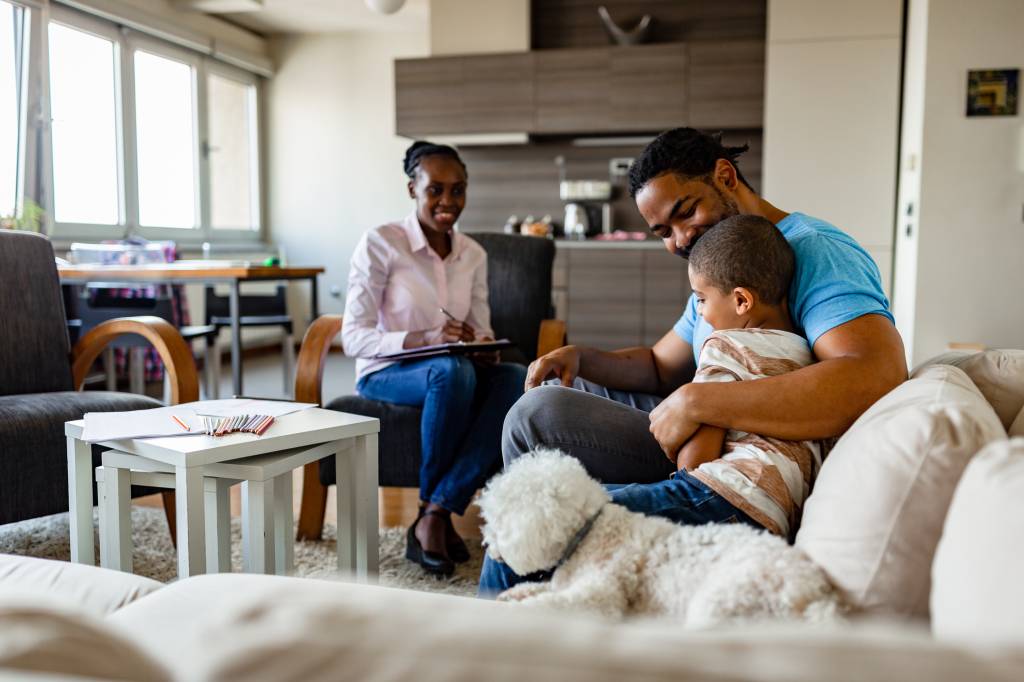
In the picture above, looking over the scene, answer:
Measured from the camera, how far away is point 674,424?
1.31 metres

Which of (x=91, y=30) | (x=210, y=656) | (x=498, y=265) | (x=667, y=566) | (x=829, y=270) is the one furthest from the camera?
(x=91, y=30)

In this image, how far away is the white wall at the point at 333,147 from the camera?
7.53m

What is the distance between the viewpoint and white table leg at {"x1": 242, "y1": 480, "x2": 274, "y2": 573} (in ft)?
5.32

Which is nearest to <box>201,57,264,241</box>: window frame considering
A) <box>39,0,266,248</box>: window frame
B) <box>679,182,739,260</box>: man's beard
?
<box>39,0,266,248</box>: window frame

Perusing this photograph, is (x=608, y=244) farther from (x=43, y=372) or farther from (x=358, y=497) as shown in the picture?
(x=358, y=497)

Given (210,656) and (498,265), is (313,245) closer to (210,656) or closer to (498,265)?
(498,265)

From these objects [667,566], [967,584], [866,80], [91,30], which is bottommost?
[667,566]

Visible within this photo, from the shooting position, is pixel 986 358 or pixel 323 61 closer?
pixel 986 358

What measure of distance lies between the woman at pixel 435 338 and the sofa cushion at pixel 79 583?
4.31 feet

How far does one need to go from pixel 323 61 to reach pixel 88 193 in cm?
265

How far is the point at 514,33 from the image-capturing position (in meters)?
5.71

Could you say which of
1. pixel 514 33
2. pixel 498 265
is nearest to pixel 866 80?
pixel 514 33

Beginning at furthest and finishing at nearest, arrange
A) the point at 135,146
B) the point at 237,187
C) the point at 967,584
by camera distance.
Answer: the point at 237,187
the point at 135,146
the point at 967,584

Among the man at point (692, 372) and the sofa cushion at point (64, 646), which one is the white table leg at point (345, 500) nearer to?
the man at point (692, 372)
